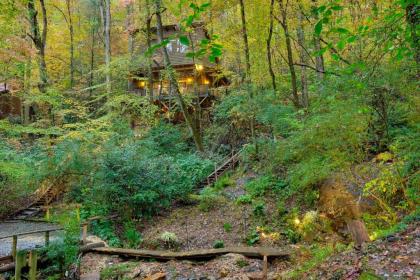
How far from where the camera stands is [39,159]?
53.3ft

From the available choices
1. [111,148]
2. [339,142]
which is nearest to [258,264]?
[339,142]

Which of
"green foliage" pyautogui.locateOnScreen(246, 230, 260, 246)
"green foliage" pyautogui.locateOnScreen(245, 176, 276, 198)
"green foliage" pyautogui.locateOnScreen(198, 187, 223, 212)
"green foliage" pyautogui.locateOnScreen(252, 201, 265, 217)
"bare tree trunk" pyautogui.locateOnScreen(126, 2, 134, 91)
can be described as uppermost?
"bare tree trunk" pyautogui.locateOnScreen(126, 2, 134, 91)

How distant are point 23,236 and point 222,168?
1027cm

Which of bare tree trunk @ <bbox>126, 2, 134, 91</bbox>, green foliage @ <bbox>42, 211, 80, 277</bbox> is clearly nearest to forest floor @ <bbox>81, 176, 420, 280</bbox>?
green foliage @ <bbox>42, 211, 80, 277</bbox>

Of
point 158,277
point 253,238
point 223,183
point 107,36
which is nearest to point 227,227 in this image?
point 253,238

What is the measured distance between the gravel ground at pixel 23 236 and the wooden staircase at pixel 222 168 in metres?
7.69

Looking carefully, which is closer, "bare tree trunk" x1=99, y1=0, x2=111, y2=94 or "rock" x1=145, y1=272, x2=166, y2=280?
"rock" x1=145, y1=272, x2=166, y2=280

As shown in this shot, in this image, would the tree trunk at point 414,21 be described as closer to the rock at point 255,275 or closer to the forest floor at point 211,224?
the rock at point 255,275

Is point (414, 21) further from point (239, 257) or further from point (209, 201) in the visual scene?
point (209, 201)

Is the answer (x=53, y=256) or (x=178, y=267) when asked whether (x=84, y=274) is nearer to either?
(x=53, y=256)

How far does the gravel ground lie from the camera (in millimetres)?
11070

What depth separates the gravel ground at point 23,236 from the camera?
436 inches

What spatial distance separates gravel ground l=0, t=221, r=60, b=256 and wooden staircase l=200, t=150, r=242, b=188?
25.2ft

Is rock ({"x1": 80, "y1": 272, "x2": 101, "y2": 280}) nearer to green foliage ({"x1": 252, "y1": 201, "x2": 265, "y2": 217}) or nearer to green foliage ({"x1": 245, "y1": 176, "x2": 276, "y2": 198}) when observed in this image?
green foliage ({"x1": 252, "y1": 201, "x2": 265, "y2": 217})
